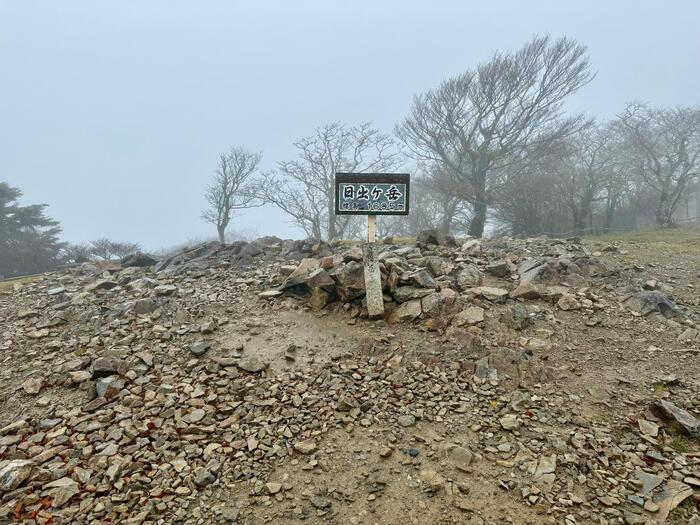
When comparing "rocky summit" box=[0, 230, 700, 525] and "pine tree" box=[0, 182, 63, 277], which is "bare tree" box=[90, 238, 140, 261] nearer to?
"pine tree" box=[0, 182, 63, 277]

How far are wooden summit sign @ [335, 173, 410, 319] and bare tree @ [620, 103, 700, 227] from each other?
68.4ft

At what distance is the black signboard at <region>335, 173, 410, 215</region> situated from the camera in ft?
17.9

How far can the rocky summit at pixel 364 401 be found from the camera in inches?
123

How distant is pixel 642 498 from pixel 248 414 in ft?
12.0

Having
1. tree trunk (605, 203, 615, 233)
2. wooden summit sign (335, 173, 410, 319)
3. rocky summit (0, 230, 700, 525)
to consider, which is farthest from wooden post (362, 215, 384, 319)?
tree trunk (605, 203, 615, 233)

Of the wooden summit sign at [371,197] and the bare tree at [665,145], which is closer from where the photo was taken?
the wooden summit sign at [371,197]

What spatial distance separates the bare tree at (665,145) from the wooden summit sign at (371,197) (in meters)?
20.9

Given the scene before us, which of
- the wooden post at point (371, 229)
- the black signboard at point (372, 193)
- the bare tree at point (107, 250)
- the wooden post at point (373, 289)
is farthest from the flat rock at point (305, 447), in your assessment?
the bare tree at point (107, 250)

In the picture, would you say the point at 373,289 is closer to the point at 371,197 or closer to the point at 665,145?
the point at 371,197

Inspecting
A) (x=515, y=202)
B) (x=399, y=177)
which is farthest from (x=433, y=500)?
(x=515, y=202)

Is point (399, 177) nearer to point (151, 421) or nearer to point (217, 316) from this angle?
point (217, 316)

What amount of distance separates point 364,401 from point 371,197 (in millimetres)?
2892

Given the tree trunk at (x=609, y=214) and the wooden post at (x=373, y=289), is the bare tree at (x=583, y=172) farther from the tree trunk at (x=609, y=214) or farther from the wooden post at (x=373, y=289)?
the wooden post at (x=373, y=289)

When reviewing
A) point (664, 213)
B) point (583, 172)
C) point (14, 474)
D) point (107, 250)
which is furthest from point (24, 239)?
point (664, 213)
